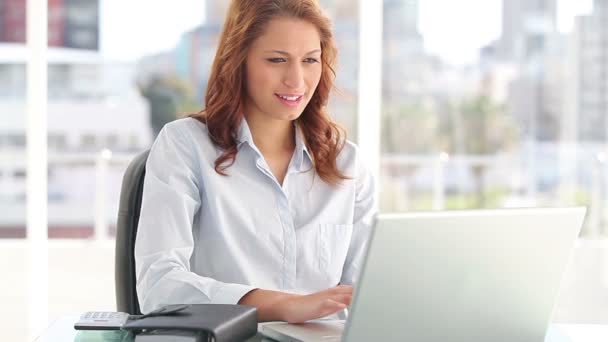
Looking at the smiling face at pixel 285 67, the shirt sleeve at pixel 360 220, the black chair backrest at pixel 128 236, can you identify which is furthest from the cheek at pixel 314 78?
the black chair backrest at pixel 128 236

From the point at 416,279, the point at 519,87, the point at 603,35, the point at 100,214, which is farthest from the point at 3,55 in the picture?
the point at 416,279

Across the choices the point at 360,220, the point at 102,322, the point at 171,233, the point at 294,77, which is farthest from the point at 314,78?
the point at 102,322

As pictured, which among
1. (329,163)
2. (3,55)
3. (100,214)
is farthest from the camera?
(100,214)

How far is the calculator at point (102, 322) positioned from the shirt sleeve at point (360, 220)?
23.0 inches

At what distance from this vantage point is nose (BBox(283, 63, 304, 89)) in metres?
1.86

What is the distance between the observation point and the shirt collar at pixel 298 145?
6.35ft

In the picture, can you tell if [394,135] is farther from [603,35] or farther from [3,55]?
[3,55]

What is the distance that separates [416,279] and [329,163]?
0.80 metres

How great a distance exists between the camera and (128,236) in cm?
189

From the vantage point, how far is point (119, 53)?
15.2 feet

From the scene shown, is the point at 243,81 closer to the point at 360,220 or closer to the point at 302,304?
the point at 360,220

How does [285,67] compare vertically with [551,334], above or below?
above

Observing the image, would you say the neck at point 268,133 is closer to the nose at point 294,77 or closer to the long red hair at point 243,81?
Result: the long red hair at point 243,81

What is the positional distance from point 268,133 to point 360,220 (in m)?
0.27
